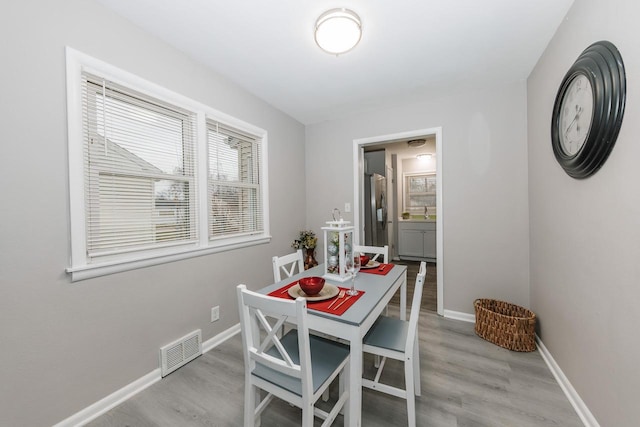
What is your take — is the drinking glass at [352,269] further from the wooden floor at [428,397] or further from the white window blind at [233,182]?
the white window blind at [233,182]

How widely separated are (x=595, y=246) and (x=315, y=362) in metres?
1.60

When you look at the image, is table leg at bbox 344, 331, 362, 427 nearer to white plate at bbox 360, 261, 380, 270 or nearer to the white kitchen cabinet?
white plate at bbox 360, 261, 380, 270

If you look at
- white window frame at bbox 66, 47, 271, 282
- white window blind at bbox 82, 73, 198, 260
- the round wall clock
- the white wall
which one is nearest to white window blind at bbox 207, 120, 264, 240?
white window frame at bbox 66, 47, 271, 282

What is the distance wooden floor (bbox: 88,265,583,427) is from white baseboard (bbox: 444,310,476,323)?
21.6 inches

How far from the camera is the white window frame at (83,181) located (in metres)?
1.40

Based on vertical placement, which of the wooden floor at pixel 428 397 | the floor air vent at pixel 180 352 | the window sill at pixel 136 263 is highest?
the window sill at pixel 136 263

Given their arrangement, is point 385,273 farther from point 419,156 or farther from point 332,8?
point 419,156

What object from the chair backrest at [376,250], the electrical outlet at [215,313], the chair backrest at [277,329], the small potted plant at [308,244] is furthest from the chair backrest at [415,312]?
the small potted plant at [308,244]

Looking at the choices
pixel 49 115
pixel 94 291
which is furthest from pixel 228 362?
pixel 49 115

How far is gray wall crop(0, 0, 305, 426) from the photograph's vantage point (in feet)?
3.97

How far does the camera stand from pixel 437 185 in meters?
2.81

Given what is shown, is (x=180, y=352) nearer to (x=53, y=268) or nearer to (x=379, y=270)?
(x=53, y=268)

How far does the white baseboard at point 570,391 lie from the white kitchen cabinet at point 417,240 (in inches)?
132

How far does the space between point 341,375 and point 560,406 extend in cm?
135
